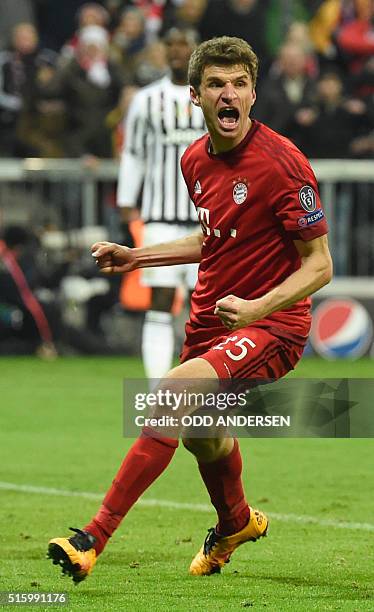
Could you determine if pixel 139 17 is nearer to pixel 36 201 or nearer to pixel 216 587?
pixel 36 201

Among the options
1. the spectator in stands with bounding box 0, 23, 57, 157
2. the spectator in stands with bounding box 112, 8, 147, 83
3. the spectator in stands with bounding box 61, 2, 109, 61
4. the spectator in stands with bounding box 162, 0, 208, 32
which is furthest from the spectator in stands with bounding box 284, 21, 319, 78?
the spectator in stands with bounding box 0, 23, 57, 157

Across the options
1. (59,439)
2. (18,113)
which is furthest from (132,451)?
(18,113)

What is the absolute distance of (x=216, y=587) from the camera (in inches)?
226

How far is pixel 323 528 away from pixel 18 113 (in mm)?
10288

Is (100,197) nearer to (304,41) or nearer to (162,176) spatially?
(304,41)

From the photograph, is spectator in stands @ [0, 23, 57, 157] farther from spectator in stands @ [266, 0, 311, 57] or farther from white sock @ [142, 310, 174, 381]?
white sock @ [142, 310, 174, 381]

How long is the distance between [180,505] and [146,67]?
380 inches

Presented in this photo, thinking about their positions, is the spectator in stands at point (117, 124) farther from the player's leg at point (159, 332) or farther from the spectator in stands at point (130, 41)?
the player's leg at point (159, 332)

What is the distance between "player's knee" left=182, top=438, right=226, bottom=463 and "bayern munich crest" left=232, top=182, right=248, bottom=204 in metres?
0.92

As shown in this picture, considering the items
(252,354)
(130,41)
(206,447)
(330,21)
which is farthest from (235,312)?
(330,21)

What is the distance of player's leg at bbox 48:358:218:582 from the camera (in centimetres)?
546

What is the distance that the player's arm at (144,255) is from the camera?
5.98m

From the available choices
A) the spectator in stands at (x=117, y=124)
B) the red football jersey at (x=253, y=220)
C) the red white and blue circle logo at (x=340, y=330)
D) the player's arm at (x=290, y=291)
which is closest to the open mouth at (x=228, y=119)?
the red football jersey at (x=253, y=220)

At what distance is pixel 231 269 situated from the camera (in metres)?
5.86
